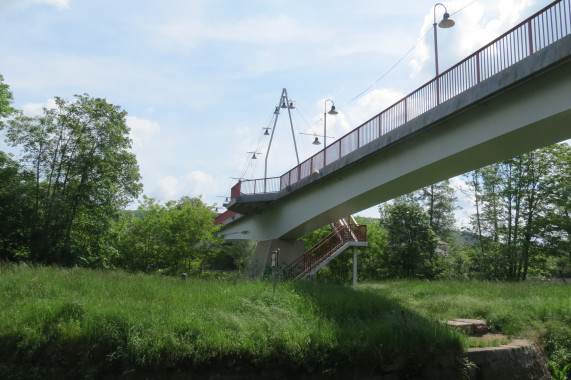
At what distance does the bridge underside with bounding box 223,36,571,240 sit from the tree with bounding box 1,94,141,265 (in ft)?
29.5

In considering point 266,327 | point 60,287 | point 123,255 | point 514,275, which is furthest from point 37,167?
point 514,275

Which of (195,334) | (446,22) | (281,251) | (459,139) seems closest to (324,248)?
(281,251)

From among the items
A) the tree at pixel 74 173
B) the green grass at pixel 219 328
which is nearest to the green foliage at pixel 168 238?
the tree at pixel 74 173

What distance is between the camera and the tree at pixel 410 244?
3102 centimetres

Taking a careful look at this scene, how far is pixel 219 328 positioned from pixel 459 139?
8.50m

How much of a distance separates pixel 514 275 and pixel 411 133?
20.9m

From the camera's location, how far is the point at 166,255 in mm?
24953

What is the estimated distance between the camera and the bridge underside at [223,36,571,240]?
10398 millimetres

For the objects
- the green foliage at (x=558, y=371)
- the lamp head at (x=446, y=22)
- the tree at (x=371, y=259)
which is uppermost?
the lamp head at (x=446, y=22)

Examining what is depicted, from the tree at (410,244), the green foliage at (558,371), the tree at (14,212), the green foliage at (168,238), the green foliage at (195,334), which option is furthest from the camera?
the tree at (410,244)

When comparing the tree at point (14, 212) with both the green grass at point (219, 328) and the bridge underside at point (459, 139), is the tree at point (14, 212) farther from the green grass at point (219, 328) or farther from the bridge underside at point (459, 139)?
the bridge underside at point (459, 139)

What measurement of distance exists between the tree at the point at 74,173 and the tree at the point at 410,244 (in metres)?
18.8

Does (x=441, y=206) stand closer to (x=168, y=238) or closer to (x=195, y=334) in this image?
(x=168, y=238)

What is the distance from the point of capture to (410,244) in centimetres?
3148
